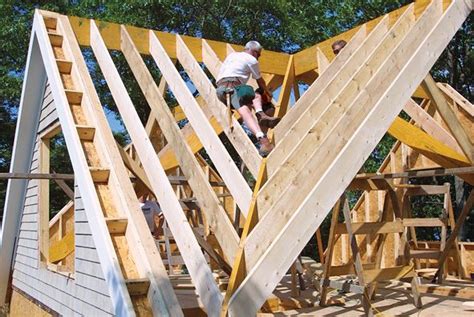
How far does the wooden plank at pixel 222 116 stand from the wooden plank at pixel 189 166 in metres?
0.39

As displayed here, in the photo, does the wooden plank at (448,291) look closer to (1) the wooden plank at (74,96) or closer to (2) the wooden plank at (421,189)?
(2) the wooden plank at (421,189)

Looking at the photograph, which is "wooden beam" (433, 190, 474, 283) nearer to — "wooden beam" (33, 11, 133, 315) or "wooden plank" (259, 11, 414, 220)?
"wooden plank" (259, 11, 414, 220)

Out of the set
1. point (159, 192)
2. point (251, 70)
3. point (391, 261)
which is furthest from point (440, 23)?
point (391, 261)

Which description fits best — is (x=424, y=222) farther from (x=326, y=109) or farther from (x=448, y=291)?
(x=326, y=109)

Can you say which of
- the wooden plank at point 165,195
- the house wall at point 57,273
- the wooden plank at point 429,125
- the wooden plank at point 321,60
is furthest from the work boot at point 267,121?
the wooden plank at point 429,125

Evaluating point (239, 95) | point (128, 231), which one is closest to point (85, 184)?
point (128, 231)

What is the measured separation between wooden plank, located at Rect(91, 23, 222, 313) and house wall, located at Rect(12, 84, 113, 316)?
2.81 feet

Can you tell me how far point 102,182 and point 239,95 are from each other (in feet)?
5.30

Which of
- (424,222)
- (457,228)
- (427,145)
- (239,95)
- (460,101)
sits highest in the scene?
(460,101)

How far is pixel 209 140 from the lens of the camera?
480 centimetres

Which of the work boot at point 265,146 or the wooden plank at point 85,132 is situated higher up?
the wooden plank at point 85,132

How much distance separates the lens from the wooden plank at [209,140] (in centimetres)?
418

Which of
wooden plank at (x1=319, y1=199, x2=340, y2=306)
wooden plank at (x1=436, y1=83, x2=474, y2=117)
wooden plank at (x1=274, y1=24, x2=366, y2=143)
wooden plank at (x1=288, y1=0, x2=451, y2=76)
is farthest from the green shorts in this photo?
wooden plank at (x1=436, y1=83, x2=474, y2=117)

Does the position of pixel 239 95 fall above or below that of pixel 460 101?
below
